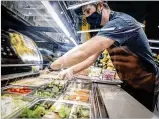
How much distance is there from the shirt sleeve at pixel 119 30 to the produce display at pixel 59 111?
0.90 meters

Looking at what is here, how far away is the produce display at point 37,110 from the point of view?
6.42 ft

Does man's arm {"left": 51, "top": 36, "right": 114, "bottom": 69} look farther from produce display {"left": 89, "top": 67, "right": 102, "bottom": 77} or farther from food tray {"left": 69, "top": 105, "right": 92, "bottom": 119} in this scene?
food tray {"left": 69, "top": 105, "right": 92, "bottom": 119}

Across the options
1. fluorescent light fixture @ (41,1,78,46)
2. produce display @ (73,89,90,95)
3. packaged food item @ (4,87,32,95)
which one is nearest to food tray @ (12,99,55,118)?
packaged food item @ (4,87,32,95)

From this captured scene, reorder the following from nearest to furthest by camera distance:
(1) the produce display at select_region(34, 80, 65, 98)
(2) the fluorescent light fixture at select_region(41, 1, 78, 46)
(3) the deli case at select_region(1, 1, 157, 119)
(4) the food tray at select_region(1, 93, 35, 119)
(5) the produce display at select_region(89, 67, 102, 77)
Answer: (4) the food tray at select_region(1, 93, 35, 119) → (3) the deli case at select_region(1, 1, 157, 119) → (2) the fluorescent light fixture at select_region(41, 1, 78, 46) → (1) the produce display at select_region(34, 80, 65, 98) → (5) the produce display at select_region(89, 67, 102, 77)

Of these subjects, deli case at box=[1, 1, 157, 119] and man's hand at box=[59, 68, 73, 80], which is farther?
man's hand at box=[59, 68, 73, 80]

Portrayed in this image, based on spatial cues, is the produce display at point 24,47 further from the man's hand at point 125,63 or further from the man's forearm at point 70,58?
the man's hand at point 125,63

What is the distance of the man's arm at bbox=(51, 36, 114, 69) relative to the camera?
2398 mm

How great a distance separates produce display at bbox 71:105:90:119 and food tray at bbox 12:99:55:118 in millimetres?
284

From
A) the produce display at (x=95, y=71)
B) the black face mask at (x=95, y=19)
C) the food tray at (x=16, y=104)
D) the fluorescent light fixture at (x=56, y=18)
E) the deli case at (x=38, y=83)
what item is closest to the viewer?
the food tray at (x=16, y=104)

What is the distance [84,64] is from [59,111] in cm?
63

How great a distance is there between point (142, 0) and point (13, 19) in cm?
160

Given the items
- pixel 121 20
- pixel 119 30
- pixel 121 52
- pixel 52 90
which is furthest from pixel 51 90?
pixel 121 20

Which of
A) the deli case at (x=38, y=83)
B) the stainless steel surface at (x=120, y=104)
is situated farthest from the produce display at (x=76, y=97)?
the stainless steel surface at (x=120, y=104)

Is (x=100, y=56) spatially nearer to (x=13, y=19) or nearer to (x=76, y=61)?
(x=76, y=61)
